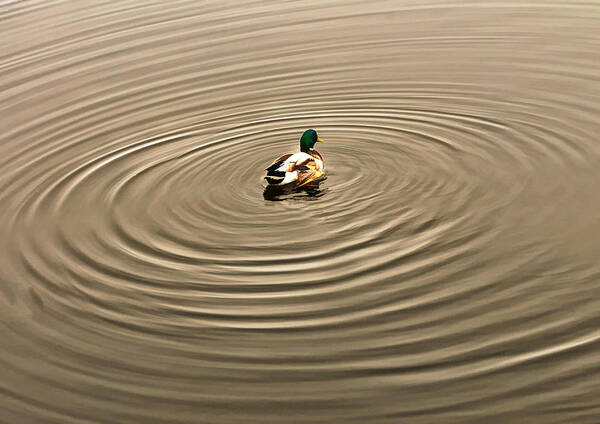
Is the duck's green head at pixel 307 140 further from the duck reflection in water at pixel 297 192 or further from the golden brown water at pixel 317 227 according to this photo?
the duck reflection in water at pixel 297 192

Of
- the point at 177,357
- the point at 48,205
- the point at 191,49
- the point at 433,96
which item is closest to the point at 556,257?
the point at 177,357

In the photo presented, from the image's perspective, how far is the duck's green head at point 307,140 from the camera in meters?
13.2

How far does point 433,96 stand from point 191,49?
6.06 meters

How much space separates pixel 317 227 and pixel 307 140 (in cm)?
232

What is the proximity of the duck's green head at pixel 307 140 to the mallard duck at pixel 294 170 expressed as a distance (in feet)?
1.28

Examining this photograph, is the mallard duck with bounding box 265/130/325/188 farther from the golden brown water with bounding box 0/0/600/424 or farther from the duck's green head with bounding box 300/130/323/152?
the duck's green head with bounding box 300/130/323/152

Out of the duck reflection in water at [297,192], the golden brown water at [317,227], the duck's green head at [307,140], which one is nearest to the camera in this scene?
the golden brown water at [317,227]

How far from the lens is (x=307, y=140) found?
13.3 meters

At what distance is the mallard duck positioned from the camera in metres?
12.5

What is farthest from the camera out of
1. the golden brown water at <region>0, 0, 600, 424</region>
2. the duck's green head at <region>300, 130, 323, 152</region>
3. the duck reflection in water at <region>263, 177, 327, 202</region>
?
the duck's green head at <region>300, 130, 323, 152</region>

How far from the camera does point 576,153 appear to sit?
12.7 m

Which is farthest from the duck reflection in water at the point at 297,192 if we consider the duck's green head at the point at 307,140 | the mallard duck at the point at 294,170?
the duck's green head at the point at 307,140

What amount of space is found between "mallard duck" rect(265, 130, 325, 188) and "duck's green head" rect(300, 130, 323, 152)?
0.39 metres

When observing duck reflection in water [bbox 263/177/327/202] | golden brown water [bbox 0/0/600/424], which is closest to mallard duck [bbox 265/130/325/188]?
duck reflection in water [bbox 263/177/327/202]
